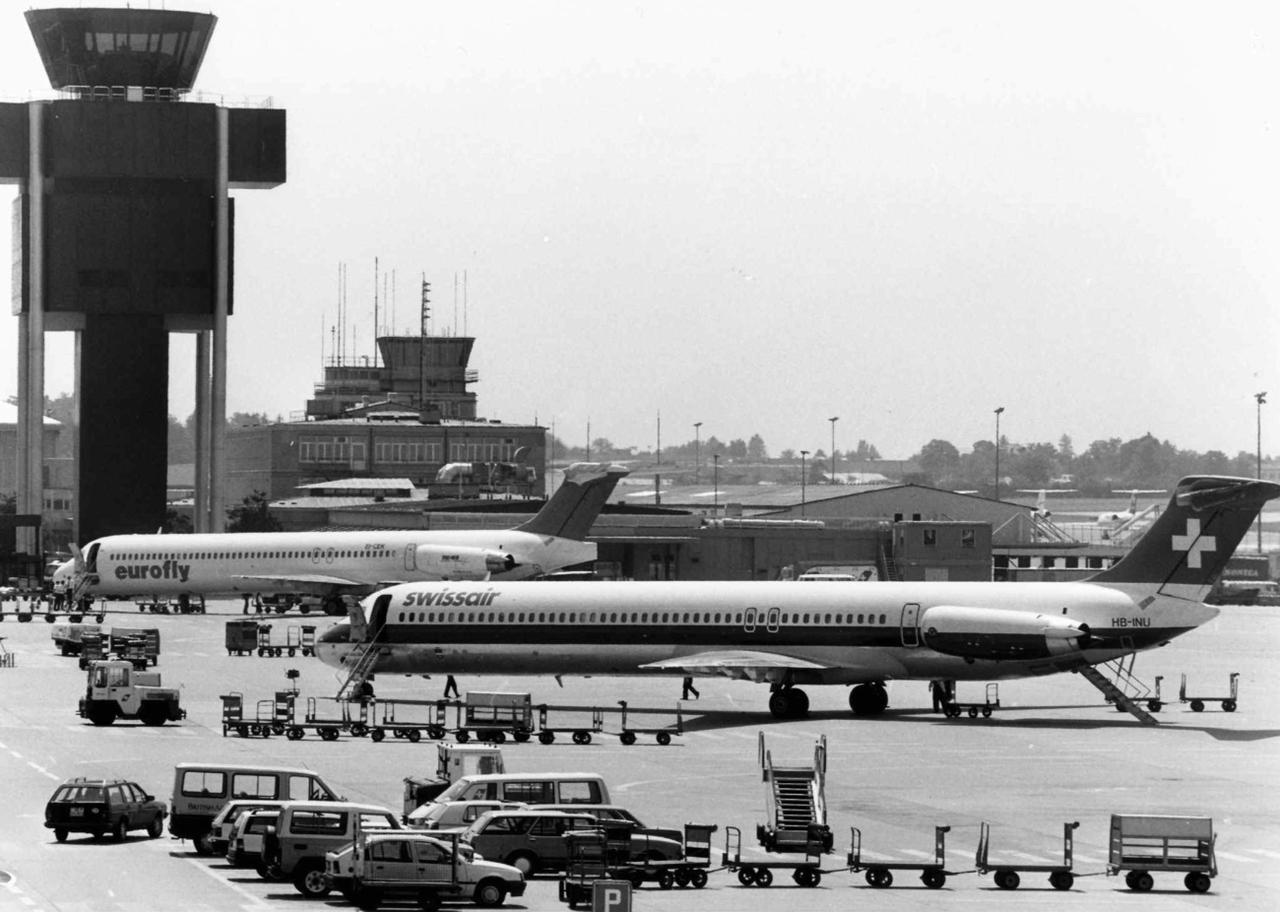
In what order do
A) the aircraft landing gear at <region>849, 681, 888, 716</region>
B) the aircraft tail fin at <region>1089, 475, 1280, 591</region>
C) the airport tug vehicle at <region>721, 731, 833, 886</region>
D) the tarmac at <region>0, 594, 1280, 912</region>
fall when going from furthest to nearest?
the aircraft landing gear at <region>849, 681, 888, 716</region> < the aircraft tail fin at <region>1089, 475, 1280, 591</region> < the airport tug vehicle at <region>721, 731, 833, 886</region> < the tarmac at <region>0, 594, 1280, 912</region>

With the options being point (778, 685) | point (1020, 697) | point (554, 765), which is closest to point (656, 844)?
point (554, 765)

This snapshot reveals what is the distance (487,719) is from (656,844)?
23543 millimetres

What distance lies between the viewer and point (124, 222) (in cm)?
15375

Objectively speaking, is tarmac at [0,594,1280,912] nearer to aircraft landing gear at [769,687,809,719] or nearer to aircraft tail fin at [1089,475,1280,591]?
aircraft landing gear at [769,687,809,719]

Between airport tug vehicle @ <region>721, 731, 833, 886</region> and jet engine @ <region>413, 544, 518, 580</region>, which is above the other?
jet engine @ <region>413, 544, 518, 580</region>

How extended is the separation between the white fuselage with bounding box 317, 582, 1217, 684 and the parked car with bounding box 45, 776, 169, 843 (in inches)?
1042

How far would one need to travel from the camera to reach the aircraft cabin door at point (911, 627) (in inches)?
2569

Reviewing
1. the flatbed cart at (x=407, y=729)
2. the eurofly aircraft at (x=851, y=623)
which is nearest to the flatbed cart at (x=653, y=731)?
the eurofly aircraft at (x=851, y=623)

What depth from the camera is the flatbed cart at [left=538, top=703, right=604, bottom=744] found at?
5969cm

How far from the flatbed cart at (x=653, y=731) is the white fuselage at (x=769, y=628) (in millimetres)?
2928

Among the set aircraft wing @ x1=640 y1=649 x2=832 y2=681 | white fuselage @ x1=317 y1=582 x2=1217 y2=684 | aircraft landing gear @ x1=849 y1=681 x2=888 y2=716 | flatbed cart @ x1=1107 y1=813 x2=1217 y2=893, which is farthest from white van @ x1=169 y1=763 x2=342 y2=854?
Answer: aircraft landing gear @ x1=849 y1=681 x2=888 y2=716

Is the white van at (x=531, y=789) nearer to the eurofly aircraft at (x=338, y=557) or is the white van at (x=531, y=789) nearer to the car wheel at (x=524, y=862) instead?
the car wheel at (x=524, y=862)

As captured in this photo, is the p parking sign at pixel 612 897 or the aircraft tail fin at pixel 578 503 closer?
the p parking sign at pixel 612 897

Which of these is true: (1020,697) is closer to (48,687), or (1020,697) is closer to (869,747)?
(869,747)
